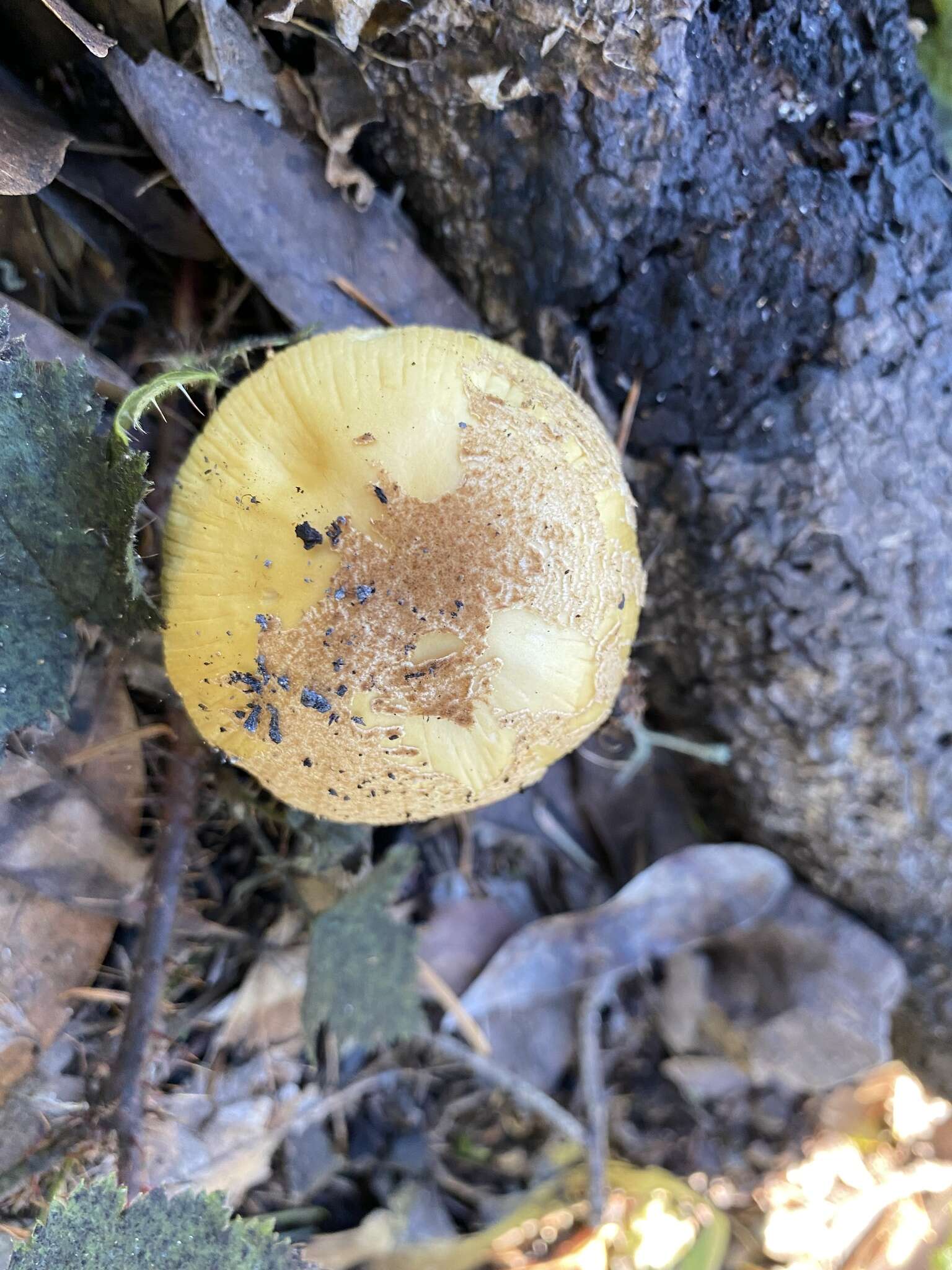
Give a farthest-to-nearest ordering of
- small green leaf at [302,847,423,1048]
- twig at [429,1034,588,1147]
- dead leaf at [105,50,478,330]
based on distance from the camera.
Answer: twig at [429,1034,588,1147] < small green leaf at [302,847,423,1048] < dead leaf at [105,50,478,330]

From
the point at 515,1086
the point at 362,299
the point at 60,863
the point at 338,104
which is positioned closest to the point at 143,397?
the point at 362,299

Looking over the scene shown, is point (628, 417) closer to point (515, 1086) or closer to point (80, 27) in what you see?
point (80, 27)

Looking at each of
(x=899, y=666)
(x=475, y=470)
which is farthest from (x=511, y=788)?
(x=899, y=666)

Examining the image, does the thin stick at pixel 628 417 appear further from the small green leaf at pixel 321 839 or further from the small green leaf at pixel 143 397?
the small green leaf at pixel 321 839

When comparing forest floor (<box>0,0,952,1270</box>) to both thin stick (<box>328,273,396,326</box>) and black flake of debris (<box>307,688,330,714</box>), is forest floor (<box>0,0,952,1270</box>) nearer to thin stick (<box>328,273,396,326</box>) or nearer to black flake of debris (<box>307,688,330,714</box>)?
thin stick (<box>328,273,396,326</box>)

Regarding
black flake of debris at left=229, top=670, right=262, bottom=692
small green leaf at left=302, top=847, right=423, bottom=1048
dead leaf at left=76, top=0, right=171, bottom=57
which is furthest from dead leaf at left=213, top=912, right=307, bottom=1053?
dead leaf at left=76, top=0, right=171, bottom=57

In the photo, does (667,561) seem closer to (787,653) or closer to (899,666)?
(787,653)
